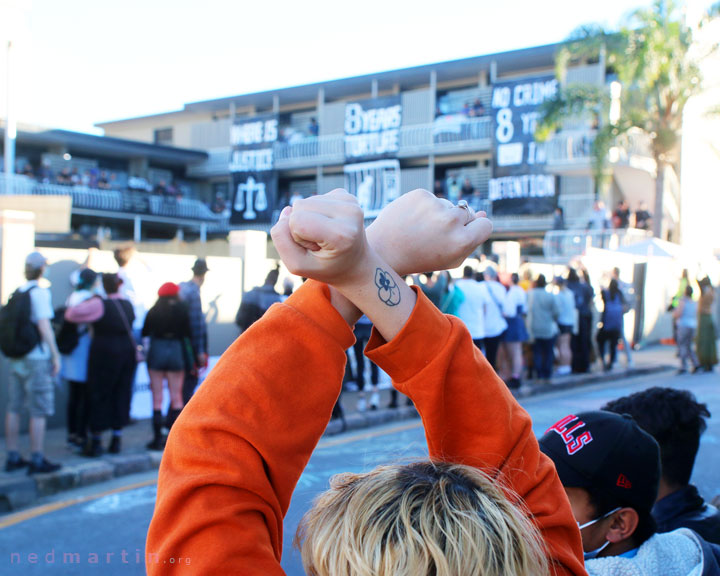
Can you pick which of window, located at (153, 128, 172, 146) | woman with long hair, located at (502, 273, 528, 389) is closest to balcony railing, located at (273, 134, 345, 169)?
window, located at (153, 128, 172, 146)

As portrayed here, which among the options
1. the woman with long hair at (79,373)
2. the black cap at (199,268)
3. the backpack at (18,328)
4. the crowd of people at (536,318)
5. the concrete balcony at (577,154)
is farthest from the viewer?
the concrete balcony at (577,154)

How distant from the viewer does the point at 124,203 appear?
107 ft

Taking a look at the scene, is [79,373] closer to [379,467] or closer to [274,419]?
[379,467]

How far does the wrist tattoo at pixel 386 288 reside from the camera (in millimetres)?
974

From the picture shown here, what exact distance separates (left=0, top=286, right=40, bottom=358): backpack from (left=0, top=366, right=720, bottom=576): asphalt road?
4.00 ft

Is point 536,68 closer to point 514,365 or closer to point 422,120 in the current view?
point 422,120

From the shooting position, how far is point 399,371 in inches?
40.3

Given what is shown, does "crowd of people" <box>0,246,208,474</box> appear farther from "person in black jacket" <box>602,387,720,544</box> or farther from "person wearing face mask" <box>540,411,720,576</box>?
"person wearing face mask" <box>540,411,720,576</box>

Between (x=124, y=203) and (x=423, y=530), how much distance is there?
33.7 meters

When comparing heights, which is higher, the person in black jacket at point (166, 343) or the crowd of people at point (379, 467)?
the crowd of people at point (379, 467)

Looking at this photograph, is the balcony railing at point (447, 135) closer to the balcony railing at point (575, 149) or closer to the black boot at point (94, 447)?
the balcony railing at point (575, 149)

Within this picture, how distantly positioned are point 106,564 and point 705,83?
19.8 metres

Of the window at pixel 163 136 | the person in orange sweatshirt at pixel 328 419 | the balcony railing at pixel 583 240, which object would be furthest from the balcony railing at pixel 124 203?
the person in orange sweatshirt at pixel 328 419

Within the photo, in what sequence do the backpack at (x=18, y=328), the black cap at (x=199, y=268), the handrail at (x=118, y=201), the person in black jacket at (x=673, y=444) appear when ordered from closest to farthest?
the person in black jacket at (x=673, y=444) < the backpack at (x=18, y=328) < the black cap at (x=199, y=268) < the handrail at (x=118, y=201)
